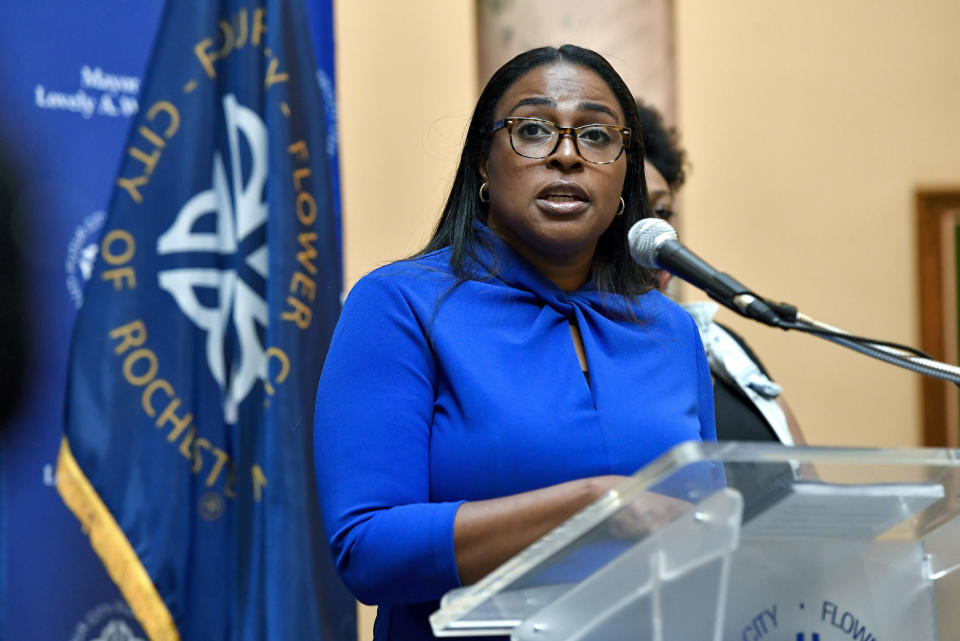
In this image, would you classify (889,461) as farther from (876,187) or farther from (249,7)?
(876,187)

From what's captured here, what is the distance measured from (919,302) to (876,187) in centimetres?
44

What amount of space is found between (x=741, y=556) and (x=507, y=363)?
1.71 feet

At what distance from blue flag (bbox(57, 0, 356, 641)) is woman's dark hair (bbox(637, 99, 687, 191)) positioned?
86 cm

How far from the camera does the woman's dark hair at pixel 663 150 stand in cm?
295

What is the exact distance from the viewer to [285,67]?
2861mm

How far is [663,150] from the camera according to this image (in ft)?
9.74

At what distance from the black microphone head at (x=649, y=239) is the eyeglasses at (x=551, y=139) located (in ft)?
1.10

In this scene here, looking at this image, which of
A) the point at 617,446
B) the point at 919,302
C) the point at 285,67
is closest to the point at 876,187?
the point at 919,302

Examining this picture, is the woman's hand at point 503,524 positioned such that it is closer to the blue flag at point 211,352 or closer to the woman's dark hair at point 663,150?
the blue flag at point 211,352

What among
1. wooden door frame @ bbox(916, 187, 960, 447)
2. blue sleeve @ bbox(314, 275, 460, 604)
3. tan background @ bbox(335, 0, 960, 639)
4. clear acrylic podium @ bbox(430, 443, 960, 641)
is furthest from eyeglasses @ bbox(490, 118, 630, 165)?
wooden door frame @ bbox(916, 187, 960, 447)

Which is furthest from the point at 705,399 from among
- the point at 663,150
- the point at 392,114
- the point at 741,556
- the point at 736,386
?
the point at 392,114

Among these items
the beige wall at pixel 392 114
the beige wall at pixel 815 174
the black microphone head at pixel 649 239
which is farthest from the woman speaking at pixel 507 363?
the beige wall at pixel 815 174

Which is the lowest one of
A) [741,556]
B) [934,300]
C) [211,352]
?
[934,300]

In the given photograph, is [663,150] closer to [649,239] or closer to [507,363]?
[507,363]
